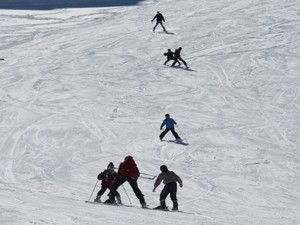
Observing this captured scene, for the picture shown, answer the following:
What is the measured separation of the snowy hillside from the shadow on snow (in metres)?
1.88

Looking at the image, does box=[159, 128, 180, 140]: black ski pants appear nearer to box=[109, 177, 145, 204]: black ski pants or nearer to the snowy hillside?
the snowy hillside

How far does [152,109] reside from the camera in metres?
26.5

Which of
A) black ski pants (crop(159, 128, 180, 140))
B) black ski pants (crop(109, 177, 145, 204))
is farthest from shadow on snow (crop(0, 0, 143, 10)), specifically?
black ski pants (crop(109, 177, 145, 204))

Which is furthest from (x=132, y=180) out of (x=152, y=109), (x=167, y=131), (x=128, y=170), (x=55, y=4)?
(x=55, y=4)

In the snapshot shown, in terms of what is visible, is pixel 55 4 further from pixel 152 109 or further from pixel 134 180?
pixel 134 180

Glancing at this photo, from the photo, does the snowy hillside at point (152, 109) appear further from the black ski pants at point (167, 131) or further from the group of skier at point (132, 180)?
the group of skier at point (132, 180)

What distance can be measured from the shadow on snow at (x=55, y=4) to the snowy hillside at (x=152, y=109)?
1.88 meters

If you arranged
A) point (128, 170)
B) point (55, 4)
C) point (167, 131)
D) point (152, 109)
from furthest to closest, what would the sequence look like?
point (55, 4), point (152, 109), point (167, 131), point (128, 170)

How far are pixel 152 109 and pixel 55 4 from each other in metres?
26.5

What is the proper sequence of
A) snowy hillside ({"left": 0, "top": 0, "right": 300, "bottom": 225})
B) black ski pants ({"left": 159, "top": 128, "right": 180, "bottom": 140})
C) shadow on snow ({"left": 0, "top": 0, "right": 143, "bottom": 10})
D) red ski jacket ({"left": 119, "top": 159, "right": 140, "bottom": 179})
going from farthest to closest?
shadow on snow ({"left": 0, "top": 0, "right": 143, "bottom": 10}) → black ski pants ({"left": 159, "top": 128, "right": 180, "bottom": 140}) → snowy hillside ({"left": 0, "top": 0, "right": 300, "bottom": 225}) → red ski jacket ({"left": 119, "top": 159, "right": 140, "bottom": 179})

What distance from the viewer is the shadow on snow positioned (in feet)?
162

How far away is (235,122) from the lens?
24.8 m

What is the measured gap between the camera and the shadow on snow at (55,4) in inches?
1950

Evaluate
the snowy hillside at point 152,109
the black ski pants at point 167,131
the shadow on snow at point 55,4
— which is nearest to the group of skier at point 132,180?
the snowy hillside at point 152,109
